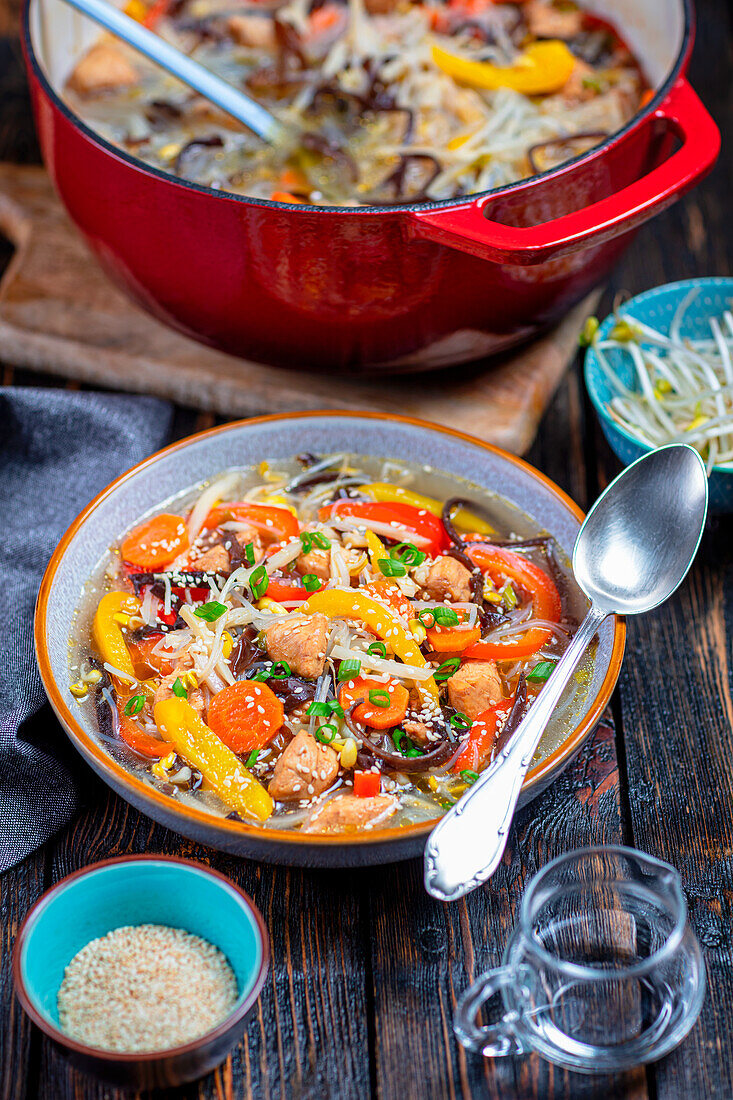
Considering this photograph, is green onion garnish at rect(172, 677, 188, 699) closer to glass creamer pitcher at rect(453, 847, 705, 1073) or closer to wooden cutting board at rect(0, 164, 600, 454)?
glass creamer pitcher at rect(453, 847, 705, 1073)

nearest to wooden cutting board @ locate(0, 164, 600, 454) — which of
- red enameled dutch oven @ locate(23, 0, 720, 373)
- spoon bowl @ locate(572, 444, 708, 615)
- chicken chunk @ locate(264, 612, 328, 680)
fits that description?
red enameled dutch oven @ locate(23, 0, 720, 373)

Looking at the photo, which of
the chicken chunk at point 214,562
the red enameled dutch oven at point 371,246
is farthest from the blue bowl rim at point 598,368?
the chicken chunk at point 214,562

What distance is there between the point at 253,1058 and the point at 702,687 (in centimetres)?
131

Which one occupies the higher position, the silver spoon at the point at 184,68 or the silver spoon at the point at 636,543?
the silver spoon at the point at 184,68

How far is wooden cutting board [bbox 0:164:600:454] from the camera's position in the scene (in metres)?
3.01

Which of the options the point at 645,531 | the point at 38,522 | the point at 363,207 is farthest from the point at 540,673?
the point at 38,522

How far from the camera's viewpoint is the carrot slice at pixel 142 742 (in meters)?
2.03

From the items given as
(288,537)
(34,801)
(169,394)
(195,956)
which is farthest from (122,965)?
(169,394)

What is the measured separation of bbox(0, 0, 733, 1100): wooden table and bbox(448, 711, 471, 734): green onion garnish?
29cm

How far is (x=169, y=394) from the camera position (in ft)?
10.2

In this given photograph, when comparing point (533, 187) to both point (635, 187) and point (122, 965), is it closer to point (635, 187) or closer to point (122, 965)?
point (635, 187)

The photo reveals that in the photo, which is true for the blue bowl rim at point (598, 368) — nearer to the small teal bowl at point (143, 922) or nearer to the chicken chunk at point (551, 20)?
the chicken chunk at point (551, 20)

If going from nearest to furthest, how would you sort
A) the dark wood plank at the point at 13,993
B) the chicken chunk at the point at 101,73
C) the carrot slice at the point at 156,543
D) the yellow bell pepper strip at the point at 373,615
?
the dark wood plank at the point at 13,993 < the yellow bell pepper strip at the point at 373,615 < the carrot slice at the point at 156,543 < the chicken chunk at the point at 101,73

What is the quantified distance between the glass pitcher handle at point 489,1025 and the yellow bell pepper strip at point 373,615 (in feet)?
1.80
